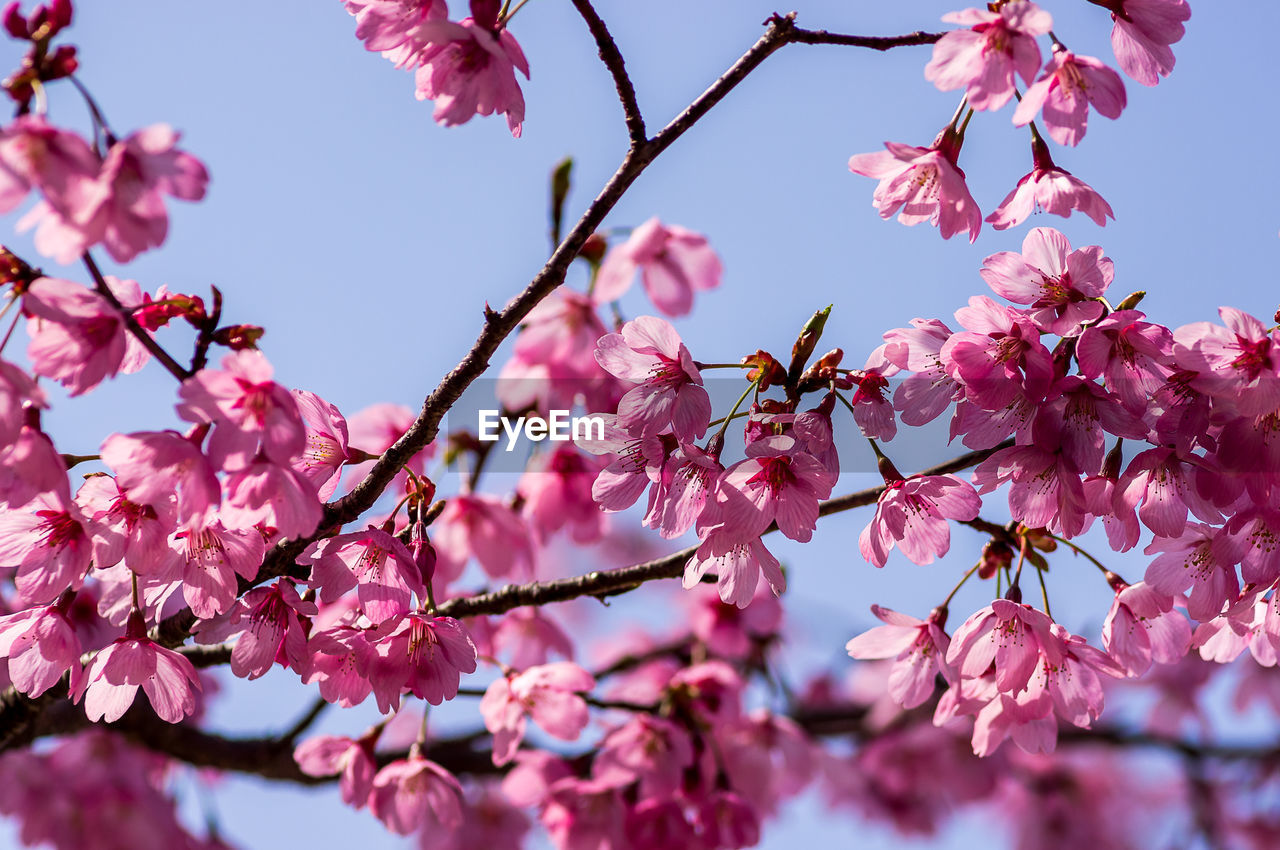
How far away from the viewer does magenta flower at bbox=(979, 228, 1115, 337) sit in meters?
1.49

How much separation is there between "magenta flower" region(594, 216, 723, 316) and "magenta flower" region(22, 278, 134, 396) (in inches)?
59.8

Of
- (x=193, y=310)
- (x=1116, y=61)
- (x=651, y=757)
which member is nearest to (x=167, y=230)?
(x=193, y=310)

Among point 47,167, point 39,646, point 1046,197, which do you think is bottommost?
A: point 39,646

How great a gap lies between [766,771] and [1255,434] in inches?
82.9

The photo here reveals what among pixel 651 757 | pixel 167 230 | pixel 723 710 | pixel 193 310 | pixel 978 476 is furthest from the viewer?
pixel 723 710

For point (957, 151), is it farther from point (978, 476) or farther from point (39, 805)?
point (39, 805)

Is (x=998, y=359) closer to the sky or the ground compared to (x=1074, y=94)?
closer to the ground

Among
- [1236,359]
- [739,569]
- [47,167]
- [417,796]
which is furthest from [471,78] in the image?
[417,796]

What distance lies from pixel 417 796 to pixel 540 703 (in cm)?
33

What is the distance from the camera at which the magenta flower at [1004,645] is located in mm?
1588

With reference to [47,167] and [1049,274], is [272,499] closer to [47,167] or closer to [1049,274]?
[47,167]

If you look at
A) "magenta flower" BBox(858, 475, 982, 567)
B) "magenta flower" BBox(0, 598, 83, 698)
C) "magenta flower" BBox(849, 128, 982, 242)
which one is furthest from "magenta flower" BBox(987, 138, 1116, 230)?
"magenta flower" BBox(0, 598, 83, 698)

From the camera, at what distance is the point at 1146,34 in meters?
1.54

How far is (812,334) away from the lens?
1.43 m
